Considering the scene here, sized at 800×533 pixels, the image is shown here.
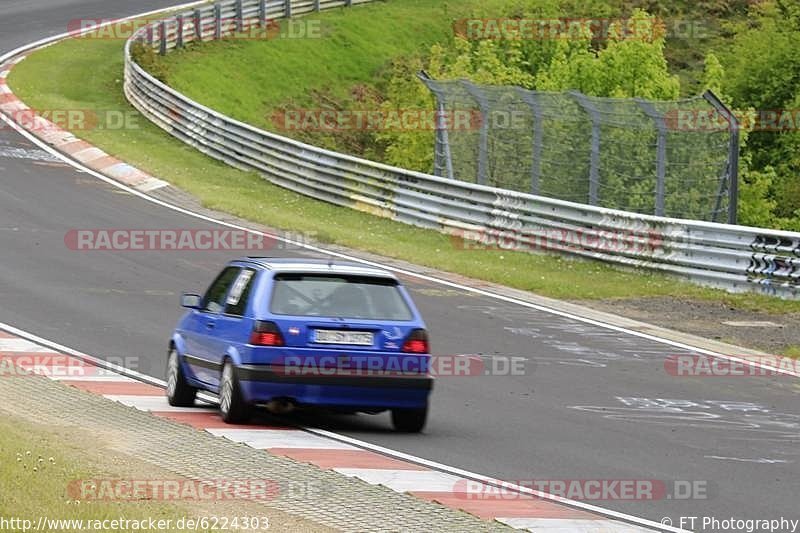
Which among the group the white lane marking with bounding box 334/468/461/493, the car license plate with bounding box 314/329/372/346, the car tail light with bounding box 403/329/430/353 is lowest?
the white lane marking with bounding box 334/468/461/493

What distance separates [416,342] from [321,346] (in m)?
0.79

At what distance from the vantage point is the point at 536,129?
25.0 m

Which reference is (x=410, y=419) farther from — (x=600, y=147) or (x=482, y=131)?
(x=482, y=131)

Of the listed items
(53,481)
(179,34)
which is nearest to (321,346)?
(53,481)

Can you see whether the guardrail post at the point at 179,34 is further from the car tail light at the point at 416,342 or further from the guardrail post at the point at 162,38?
the car tail light at the point at 416,342

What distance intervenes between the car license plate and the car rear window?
0.53 ft

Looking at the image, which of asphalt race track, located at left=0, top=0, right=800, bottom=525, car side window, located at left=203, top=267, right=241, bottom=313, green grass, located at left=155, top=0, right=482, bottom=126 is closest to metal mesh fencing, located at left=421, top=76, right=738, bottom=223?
asphalt race track, located at left=0, top=0, right=800, bottom=525

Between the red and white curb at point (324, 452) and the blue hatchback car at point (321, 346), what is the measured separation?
1.16 ft

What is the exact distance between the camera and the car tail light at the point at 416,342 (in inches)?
486

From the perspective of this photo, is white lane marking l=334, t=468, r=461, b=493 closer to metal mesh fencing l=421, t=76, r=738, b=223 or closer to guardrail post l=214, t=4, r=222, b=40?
metal mesh fencing l=421, t=76, r=738, b=223

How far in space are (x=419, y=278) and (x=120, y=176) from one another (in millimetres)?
10387

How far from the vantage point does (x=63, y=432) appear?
35.8 feet

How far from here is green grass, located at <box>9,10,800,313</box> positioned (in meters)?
22.2

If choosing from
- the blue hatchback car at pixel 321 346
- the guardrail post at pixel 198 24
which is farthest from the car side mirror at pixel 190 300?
the guardrail post at pixel 198 24
